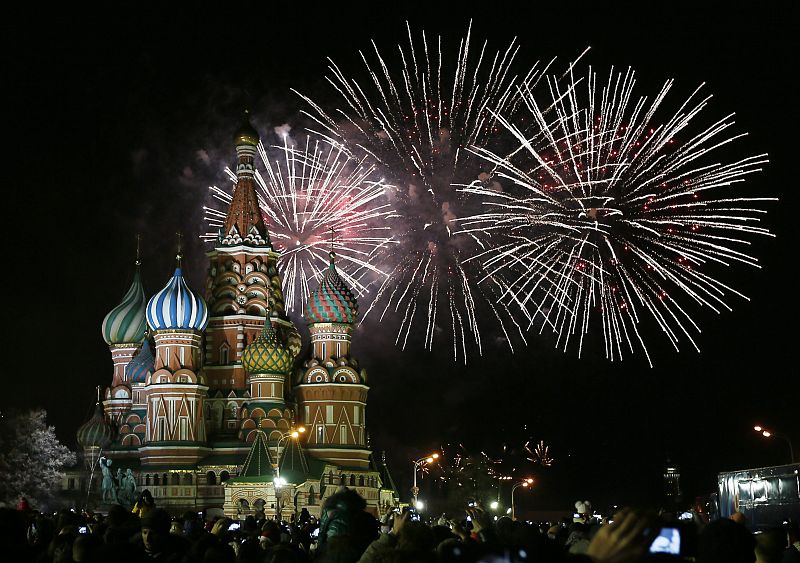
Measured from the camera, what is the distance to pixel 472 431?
6956cm

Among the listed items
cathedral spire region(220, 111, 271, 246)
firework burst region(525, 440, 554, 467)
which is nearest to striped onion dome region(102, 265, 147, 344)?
cathedral spire region(220, 111, 271, 246)

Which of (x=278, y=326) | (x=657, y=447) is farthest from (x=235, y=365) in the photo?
(x=657, y=447)

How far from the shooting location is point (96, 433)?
208ft

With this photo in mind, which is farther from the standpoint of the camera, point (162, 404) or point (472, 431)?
point (472, 431)

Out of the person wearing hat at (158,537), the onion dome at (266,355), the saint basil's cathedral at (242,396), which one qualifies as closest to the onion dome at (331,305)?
the saint basil's cathedral at (242,396)

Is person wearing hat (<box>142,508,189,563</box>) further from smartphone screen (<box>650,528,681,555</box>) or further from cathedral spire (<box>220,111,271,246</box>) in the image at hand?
cathedral spire (<box>220,111,271,246</box>)

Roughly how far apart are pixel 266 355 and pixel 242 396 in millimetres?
2909

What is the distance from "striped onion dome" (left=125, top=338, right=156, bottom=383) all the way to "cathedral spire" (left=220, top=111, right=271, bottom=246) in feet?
25.0

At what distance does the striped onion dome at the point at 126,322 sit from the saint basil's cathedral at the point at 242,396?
2.08 meters

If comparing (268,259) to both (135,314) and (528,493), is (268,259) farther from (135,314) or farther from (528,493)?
(528,493)

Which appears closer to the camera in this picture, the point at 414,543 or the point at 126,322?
the point at 414,543

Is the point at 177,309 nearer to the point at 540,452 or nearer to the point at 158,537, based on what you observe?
the point at 540,452

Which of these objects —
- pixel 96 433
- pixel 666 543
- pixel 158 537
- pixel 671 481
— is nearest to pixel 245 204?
pixel 96 433

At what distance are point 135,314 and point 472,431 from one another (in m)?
19.5
